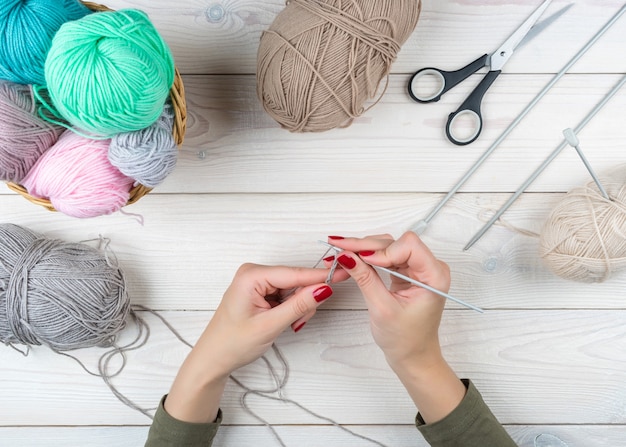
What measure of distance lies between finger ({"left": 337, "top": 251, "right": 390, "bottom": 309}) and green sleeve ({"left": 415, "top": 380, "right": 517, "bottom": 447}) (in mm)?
198

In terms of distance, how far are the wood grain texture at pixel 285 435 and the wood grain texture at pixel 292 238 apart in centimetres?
19

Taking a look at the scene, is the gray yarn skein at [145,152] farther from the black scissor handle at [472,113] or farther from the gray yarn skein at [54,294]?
the black scissor handle at [472,113]

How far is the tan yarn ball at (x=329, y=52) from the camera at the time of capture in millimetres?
647

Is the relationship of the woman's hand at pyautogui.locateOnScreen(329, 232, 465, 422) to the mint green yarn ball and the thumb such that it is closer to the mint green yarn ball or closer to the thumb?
the thumb

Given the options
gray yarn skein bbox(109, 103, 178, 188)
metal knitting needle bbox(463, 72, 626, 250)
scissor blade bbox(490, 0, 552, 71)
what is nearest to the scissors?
scissor blade bbox(490, 0, 552, 71)

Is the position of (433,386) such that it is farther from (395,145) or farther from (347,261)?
(395,145)

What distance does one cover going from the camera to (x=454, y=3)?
795 mm

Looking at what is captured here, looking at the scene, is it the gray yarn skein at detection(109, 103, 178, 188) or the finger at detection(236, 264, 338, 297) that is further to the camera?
the finger at detection(236, 264, 338, 297)

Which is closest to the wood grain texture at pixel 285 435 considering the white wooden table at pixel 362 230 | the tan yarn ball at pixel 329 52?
the white wooden table at pixel 362 230

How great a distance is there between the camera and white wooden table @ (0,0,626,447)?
0.80 m

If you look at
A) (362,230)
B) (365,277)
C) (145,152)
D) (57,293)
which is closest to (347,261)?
(365,277)

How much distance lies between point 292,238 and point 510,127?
347 millimetres

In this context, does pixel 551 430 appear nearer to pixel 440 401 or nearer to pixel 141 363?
pixel 440 401

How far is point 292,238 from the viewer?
83 cm
